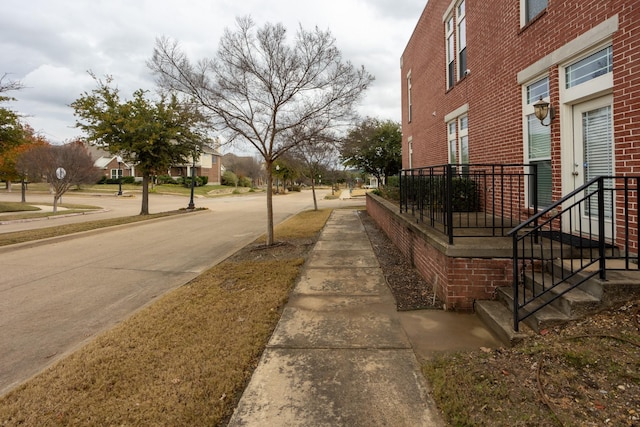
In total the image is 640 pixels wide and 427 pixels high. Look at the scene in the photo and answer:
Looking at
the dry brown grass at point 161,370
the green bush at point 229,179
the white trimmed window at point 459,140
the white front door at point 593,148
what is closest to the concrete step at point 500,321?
the white front door at point 593,148

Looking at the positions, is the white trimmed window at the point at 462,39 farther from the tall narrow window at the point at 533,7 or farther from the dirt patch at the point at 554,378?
the dirt patch at the point at 554,378

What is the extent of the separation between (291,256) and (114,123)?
14392mm

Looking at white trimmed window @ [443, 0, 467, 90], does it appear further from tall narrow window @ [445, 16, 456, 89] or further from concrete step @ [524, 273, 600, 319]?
concrete step @ [524, 273, 600, 319]

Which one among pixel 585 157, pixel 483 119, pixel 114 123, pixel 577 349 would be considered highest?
pixel 114 123

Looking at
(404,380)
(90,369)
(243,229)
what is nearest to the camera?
(404,380)

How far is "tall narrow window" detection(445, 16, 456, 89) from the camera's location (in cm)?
1016

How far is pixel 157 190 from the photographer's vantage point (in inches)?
1774

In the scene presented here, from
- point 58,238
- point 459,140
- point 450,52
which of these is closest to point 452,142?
point 459,140

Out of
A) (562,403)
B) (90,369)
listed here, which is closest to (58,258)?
(90,369)

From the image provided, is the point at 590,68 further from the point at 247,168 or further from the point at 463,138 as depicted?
the point at 247,168

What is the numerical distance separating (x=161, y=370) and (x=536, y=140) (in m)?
6.46

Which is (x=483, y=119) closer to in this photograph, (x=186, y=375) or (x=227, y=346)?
(x=227, y=346)

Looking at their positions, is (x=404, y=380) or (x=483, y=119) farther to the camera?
(x=483, y=119)

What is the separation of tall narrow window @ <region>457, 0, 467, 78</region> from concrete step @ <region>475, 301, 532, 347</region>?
714cm
